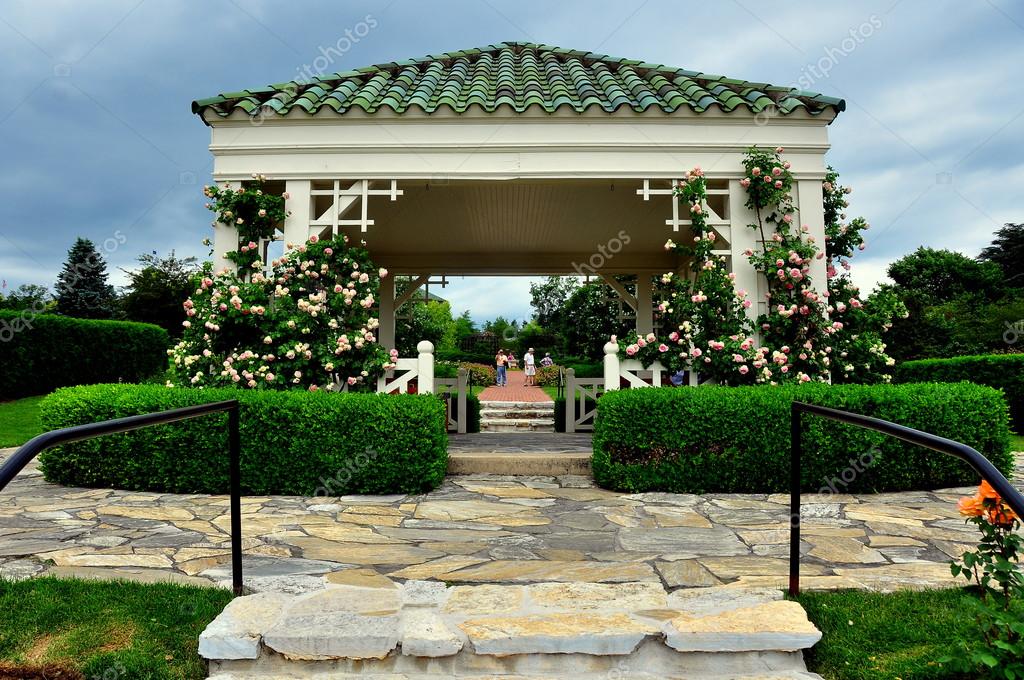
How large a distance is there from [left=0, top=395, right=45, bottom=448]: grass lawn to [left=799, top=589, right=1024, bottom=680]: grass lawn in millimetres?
8463

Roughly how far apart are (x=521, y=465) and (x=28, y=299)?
20667mm

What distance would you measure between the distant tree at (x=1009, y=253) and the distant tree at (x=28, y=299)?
41.4 metres

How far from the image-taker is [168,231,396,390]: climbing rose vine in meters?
5.66

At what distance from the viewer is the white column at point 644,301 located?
1054 centimetres

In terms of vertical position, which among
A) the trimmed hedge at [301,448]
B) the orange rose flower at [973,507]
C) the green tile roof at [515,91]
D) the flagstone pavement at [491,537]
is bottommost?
the flagstone pavement at [491,537]

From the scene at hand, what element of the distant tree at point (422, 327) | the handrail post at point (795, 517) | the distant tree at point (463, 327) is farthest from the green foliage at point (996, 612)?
the distant tree at point (463, 327)

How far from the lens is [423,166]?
6180mm

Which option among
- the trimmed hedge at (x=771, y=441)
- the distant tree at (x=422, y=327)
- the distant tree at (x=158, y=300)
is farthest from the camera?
the distant tree at (x=158, y=300)

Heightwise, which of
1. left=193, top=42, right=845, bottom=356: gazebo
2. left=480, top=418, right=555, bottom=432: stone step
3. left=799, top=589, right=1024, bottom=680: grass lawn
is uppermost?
left=193, top=42, right=845, bottom=356: gazebo

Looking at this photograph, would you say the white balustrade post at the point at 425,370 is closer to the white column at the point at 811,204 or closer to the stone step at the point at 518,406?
the white column at the point at 811,204

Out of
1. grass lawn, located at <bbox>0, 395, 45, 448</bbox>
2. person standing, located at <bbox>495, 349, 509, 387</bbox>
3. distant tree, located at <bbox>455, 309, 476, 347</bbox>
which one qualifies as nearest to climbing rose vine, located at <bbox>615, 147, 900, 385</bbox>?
grass lawn, located at <bbox>0, 395, 45, 448</bbox>

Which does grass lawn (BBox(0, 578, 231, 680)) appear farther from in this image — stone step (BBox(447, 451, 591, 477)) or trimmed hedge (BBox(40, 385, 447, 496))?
stone step (BBox(447, 451, 591, 477))

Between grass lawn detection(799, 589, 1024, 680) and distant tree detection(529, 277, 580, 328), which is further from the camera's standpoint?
distant tree detection(529, 277, 580, 328)

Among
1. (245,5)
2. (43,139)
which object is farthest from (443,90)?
(43,139)
